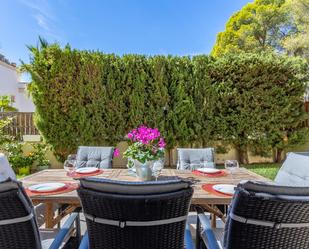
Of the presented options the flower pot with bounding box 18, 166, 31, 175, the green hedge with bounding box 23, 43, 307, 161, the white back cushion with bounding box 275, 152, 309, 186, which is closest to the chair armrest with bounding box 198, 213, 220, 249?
the white back cushion with bounding box 275, 152, 309, 186

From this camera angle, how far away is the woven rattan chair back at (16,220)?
4.27 ft

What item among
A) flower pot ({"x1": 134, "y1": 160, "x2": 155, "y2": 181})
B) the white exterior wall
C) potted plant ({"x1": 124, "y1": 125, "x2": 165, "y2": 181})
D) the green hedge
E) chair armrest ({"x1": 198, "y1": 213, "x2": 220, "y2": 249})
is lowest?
chair armrest ({"x1": 198, "y1": 213, "x2": 220, "y2": 249})

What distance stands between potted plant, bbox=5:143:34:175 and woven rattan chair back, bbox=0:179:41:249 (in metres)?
5.23

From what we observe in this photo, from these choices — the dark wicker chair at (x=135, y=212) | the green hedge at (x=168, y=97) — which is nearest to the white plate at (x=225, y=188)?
the dark wicker chair at (x=135, y=212)

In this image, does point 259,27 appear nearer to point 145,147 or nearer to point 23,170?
point 23,170

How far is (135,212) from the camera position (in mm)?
1307

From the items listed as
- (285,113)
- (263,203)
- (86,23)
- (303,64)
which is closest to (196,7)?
(86,23)

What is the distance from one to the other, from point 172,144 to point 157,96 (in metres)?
1.33

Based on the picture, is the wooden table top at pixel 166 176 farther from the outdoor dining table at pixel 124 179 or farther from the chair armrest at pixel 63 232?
the chair armrest at pixel 63 232

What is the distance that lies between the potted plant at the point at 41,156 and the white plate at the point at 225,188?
17.6 ft

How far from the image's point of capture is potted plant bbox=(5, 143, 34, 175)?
19.9 feet

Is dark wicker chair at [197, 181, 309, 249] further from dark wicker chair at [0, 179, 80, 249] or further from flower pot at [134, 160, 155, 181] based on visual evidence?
dark wicker chair at [0, 179, 80, 249]

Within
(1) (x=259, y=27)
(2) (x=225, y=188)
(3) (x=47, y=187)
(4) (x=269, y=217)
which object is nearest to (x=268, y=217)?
(4) (x=269, y=217)

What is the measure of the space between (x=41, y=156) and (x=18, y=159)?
58 cm
